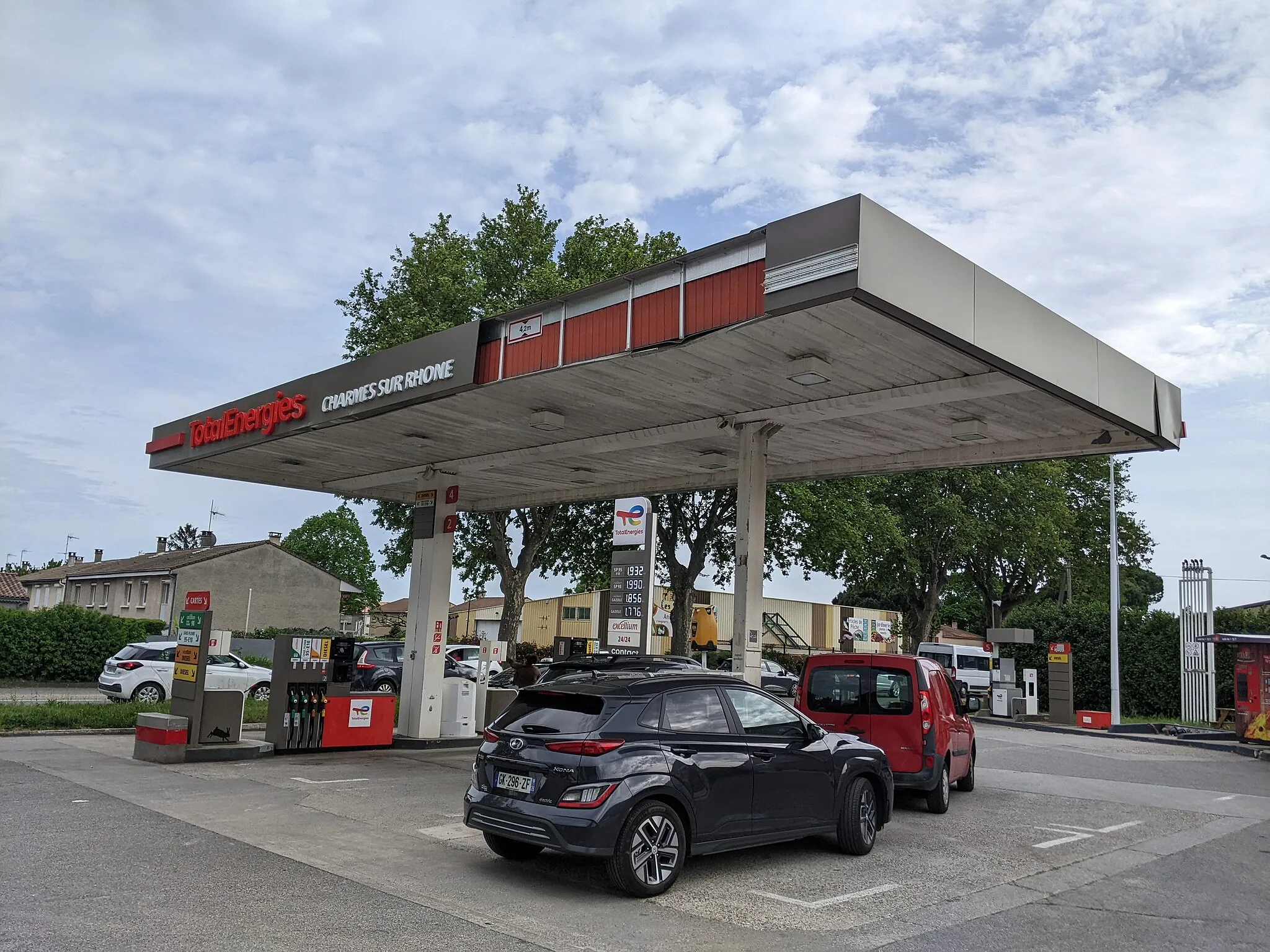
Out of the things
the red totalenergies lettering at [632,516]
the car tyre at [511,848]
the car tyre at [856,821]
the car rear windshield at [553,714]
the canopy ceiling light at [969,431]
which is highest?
the canopy ceiling light at [969,431]

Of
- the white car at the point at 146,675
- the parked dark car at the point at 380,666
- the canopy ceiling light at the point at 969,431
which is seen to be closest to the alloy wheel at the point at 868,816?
the canopy ceiling light at the point at 969,431

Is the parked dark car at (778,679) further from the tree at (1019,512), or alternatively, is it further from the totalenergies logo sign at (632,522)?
the tree at (1019,512)

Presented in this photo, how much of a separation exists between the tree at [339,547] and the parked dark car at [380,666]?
53305 mm

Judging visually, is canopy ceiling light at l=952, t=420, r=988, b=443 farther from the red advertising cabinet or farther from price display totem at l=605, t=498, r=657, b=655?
the red advertising cabinet

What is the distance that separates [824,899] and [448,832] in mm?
3623

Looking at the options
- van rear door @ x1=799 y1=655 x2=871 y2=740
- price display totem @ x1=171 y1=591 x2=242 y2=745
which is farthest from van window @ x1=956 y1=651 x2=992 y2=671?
price display totem @ x1=171 y1=591 x2=242 y2=745

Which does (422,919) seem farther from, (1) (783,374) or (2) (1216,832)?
(2) (1216,832)

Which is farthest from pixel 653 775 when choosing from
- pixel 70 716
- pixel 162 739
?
pixel 70 716

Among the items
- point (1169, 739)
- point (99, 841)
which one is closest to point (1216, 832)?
point (99, 841)

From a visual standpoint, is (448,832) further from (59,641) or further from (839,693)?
(59,641)

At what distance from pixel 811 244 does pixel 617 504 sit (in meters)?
7.80

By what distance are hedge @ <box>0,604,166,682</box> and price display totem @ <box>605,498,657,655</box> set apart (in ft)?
74.2

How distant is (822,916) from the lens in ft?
22.0

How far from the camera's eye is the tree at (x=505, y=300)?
31.5m
